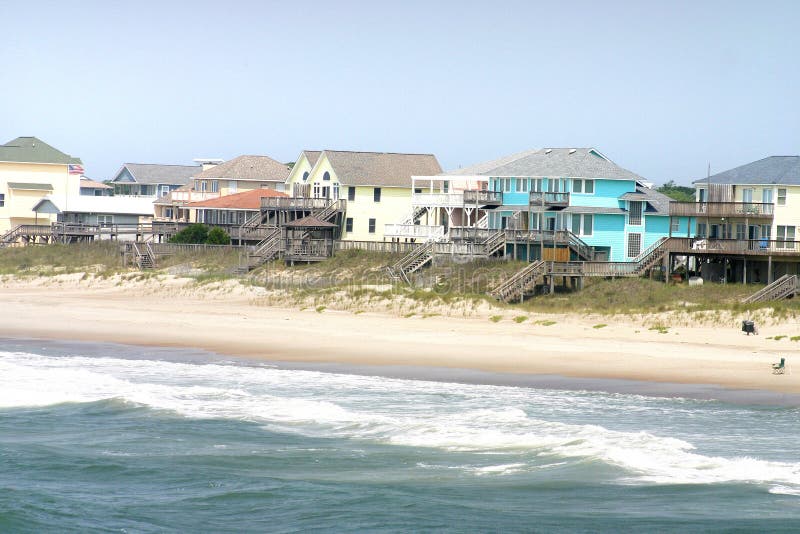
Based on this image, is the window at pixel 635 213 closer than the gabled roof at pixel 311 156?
Yes

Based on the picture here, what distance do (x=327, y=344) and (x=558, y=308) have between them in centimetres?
1004

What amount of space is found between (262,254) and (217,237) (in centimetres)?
920

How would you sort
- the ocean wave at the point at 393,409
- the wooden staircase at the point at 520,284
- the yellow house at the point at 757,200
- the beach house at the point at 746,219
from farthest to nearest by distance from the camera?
1. the yellow house at the point at 757,200
2. the wooden staircase at the point at 520,284
3. the beach house at the point at 746,219
4. the ocean wave at the point at 393,409

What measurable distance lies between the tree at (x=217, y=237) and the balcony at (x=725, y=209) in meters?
30.1

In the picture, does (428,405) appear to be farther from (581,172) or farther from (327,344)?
(581,172)

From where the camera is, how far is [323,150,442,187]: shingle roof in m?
68.2

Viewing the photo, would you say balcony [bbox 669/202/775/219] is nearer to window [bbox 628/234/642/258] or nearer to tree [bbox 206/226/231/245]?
window [bbox 628/234/642/258]

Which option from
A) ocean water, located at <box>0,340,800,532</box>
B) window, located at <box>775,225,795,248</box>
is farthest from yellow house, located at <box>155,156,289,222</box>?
ocean water, located at <box>0,340,800,532</box>

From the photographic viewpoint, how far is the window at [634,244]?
5394cm

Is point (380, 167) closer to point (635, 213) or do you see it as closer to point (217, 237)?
point (217, 237)

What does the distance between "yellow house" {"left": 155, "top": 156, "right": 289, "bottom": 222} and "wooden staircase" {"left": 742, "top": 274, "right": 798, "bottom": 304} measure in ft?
170

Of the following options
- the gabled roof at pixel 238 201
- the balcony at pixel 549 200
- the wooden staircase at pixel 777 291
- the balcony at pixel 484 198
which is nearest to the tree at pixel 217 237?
the gabled roof at pixel 238 201

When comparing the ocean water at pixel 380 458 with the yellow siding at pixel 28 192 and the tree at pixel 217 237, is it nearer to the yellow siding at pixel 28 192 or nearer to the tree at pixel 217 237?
the tree at pixel 217 237

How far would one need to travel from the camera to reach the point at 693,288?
1729 inches
